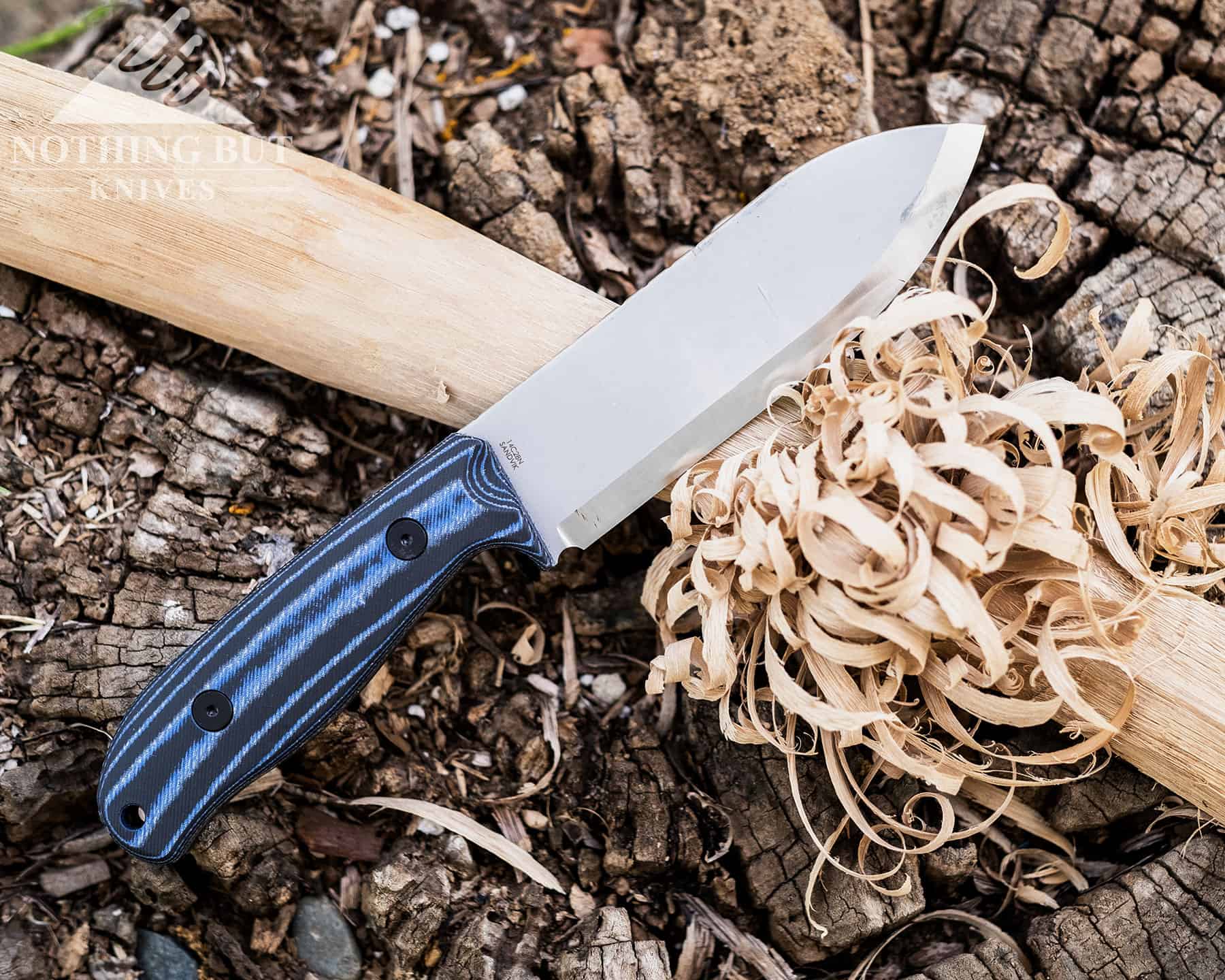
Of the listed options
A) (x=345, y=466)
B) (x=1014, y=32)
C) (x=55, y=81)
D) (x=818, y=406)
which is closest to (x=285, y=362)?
(x=345, y=466)

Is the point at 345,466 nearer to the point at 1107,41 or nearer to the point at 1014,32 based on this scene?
the point at 1014,32

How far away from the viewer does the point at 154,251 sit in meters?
1.87

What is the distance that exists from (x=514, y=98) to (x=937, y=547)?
1455mm

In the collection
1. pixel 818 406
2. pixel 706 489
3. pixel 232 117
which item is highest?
pixel 232 117

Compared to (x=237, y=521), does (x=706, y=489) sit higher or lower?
higher

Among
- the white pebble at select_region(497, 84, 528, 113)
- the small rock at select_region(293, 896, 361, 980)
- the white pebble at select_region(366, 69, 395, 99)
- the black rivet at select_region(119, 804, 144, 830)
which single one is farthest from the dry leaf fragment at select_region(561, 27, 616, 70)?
the small rock at select_region(293, 896, 361, 980)

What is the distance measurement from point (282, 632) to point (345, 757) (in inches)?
15.4

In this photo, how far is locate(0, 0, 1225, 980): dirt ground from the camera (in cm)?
Result: 193

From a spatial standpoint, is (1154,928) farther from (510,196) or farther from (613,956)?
(510,196)

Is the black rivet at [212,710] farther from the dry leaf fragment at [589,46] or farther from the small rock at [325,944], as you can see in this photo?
the dry leaf fragment at [589,46]

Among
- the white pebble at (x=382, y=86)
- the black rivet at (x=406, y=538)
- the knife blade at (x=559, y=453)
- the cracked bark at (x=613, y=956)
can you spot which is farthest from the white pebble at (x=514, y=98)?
the cracked bark at (x=613, y=956)

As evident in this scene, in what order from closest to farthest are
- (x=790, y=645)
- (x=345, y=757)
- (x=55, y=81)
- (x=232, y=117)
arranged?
(x=790, y=645) < (x=55, y=81) < (x=345, y=757) < (x=232, y=117)
